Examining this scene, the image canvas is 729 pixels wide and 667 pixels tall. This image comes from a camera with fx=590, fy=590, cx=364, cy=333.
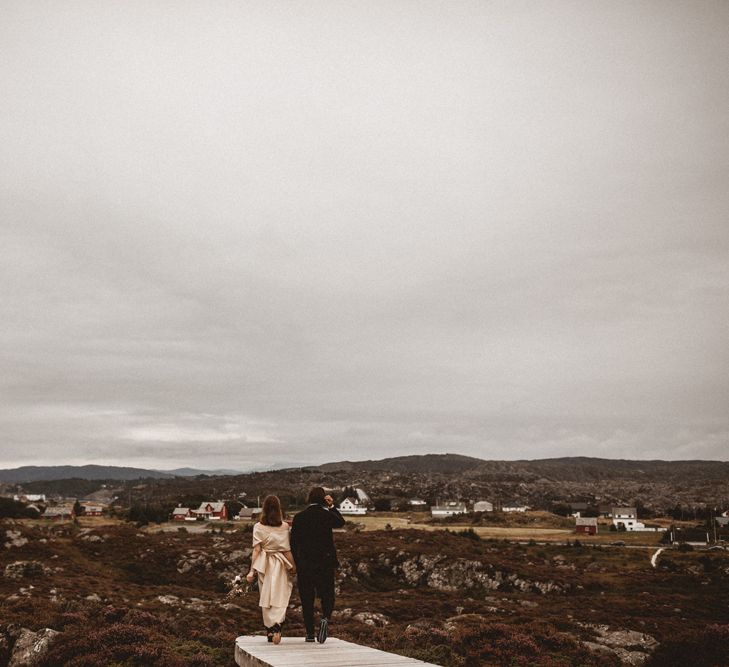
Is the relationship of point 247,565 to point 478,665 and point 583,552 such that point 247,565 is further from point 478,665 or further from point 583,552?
point 583,552

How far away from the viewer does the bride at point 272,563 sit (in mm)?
12062

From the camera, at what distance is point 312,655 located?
10289 millimetres

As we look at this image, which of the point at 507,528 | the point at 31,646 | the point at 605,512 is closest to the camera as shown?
the point at 31,646

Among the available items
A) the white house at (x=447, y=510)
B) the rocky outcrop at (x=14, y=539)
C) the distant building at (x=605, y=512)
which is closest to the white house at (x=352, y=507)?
the white house at (x=447, y=510)

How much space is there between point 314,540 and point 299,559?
0.48 metres

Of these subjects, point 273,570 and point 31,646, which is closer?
point 273,570

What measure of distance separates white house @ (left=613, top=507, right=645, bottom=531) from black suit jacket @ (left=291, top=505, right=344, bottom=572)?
129225mm

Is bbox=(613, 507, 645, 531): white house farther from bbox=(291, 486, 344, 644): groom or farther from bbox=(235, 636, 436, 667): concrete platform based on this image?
bbox=(235, 636, 436, 667): concrete platform

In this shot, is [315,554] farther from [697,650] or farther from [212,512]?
[212,512]

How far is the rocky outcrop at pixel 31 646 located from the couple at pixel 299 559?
7.56 metres

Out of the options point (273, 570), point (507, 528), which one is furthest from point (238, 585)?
point (507, 528)

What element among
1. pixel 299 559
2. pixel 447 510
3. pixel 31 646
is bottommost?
pixel 447 510

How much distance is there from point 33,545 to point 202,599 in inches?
865

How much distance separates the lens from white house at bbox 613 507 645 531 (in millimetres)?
126381
